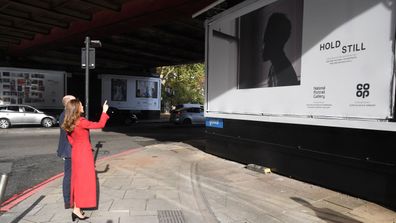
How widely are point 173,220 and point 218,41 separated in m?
6.91

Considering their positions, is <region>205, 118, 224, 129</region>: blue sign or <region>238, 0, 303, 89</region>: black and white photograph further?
<region>205, 118, 224, 129</region>: blue sign

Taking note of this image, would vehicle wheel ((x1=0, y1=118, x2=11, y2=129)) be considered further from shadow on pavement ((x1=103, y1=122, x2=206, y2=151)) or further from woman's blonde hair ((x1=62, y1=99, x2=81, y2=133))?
woman's blonde hair ((x1=62, y1=99, x2=81, y2=133))

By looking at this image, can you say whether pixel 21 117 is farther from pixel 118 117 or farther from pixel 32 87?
pixel 118 117

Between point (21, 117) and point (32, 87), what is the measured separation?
4392mm

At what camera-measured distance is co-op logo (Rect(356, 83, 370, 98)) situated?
645 centimetres

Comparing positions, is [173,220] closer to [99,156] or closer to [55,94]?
[99,156]

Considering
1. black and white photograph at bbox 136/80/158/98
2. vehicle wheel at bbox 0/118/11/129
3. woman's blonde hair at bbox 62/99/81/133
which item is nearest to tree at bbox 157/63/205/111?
black and white photograph at bbox 136/80/158/98

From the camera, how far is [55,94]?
27125 millimetres

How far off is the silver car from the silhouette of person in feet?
59.1

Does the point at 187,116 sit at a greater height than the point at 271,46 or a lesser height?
lesser

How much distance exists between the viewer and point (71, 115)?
17.7ft

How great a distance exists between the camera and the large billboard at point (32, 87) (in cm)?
2555

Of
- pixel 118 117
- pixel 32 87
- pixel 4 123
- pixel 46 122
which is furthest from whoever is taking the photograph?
pixel 118 117

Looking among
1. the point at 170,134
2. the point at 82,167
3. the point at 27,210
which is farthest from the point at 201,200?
the point at 170,134
